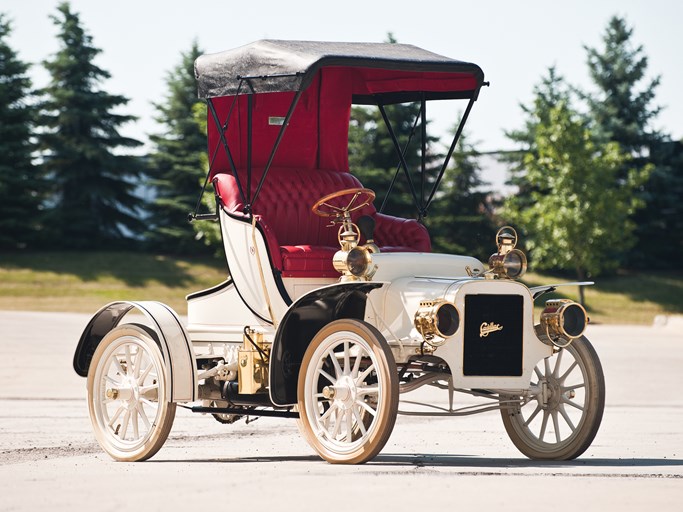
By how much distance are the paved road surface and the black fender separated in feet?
1.76

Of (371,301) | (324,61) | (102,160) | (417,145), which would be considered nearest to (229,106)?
(324,61)

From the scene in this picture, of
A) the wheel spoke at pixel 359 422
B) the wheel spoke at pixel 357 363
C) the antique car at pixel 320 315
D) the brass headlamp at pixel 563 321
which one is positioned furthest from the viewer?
the brass headlamp at pixel 563 321

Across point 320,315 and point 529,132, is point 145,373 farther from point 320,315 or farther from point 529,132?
point 529,132

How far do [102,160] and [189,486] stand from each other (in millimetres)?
49299

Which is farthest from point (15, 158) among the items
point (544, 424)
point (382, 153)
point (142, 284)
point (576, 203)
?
point (544, 424)

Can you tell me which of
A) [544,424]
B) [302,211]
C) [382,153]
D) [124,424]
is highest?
[382,153]

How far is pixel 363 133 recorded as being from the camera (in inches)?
2189

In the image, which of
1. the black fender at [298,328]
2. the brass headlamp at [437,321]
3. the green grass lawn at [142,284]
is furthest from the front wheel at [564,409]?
the green grass lawn at [142,284]

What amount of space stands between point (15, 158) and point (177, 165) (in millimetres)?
6952

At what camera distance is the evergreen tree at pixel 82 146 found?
179 feet

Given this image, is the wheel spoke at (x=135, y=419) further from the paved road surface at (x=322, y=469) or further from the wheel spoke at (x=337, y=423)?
the wheel spoke at (x=337, y=423)

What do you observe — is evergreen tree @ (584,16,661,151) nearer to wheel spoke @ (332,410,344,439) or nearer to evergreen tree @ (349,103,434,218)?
evergreen tree @ (349,103,434,218)

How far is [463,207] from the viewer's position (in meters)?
57.2

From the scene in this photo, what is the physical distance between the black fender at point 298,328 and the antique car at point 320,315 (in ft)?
0.04
